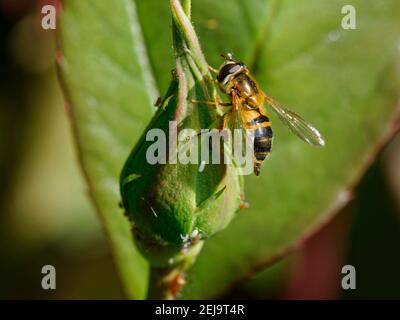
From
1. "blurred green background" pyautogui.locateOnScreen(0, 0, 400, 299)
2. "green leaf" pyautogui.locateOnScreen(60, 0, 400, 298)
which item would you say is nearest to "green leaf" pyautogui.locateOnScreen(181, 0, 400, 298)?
"green leaf" pyautogui.locateOnScreen(60, 0, 400, 298)

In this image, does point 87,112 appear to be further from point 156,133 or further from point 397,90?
point 397,90

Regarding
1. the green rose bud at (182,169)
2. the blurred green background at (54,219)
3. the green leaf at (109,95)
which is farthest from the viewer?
the blurred green background at (54,219)

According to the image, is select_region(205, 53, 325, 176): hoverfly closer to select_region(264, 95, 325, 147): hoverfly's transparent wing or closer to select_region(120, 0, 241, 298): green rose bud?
select_region(264, 95, 325, 147): hoverfly's transparent wing

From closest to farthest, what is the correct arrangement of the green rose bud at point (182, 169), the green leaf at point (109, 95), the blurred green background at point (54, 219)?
the green rose bud at point (182, 169)
the green leaf at point (109, 95)
the blurred green background at point (54, 219)

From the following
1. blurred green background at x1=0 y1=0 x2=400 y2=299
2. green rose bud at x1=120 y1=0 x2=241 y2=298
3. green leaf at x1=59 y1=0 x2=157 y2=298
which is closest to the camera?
green rose bud at x1=120 y1=0 x2=241 y2=298

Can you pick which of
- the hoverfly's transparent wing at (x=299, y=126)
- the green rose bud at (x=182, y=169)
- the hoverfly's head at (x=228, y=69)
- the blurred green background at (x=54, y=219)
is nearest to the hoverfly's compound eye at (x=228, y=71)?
the hoverfly's head at (x=228, y=69)

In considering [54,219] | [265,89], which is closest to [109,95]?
[265,89]

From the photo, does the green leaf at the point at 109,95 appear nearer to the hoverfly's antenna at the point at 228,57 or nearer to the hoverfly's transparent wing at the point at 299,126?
the hoverfly's antenna at the point at 228,57
